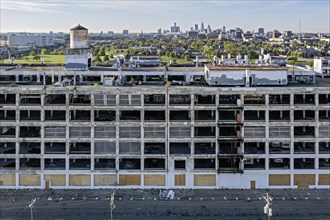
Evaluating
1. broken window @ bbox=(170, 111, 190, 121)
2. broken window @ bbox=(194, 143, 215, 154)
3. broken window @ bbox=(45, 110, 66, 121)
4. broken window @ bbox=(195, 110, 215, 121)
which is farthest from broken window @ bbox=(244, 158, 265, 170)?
broken window @ bbox=(45, 110, 66, 121)

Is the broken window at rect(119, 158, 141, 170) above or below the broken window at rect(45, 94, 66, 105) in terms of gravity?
below

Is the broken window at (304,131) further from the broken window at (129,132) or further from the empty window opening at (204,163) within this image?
the broken window at (129,132)

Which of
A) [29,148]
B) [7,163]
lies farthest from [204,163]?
[7,163]

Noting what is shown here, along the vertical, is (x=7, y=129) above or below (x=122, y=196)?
above

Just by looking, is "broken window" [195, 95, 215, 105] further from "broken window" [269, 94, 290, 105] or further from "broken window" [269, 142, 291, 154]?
"broken window" [269, 142, 291, 154]

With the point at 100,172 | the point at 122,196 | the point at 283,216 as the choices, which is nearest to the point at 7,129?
the point at 100,172

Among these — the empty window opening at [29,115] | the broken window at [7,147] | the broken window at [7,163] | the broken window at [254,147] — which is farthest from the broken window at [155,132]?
the broken window at [7,163]

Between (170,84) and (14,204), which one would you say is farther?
(170,84)

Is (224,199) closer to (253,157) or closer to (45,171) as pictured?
(253,157)
